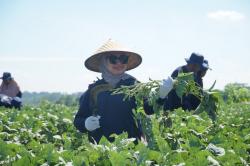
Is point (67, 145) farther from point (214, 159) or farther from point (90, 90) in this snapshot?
point (90, 90)

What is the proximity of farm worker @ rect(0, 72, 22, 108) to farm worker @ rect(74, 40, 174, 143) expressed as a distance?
6.44 metres

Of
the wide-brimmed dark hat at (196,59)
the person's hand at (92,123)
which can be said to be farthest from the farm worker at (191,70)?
the person's hand at (92,123)

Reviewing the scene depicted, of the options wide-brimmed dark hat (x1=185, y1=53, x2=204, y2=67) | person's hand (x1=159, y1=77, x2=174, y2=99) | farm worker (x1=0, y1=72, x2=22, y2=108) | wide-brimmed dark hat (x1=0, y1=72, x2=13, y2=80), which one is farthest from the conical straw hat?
wide-brimmed dark hat (x1=0, y1=72, x2=13, y2=80)

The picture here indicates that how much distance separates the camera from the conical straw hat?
14.1 feet

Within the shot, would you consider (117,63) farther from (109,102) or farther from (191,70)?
(191,70)

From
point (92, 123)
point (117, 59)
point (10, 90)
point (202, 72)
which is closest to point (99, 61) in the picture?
point (117, 59)

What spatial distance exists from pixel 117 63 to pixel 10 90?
6.97m

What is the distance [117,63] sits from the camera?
4.27m

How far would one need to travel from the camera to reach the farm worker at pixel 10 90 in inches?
416

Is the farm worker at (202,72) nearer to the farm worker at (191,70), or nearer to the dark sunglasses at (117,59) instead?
the farm worker at (191,70)

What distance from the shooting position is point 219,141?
298 centimetres

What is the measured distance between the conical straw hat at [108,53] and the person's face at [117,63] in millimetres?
45

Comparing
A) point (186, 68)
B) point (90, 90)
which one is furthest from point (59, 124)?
point (90, 90)

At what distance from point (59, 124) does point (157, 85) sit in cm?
489
